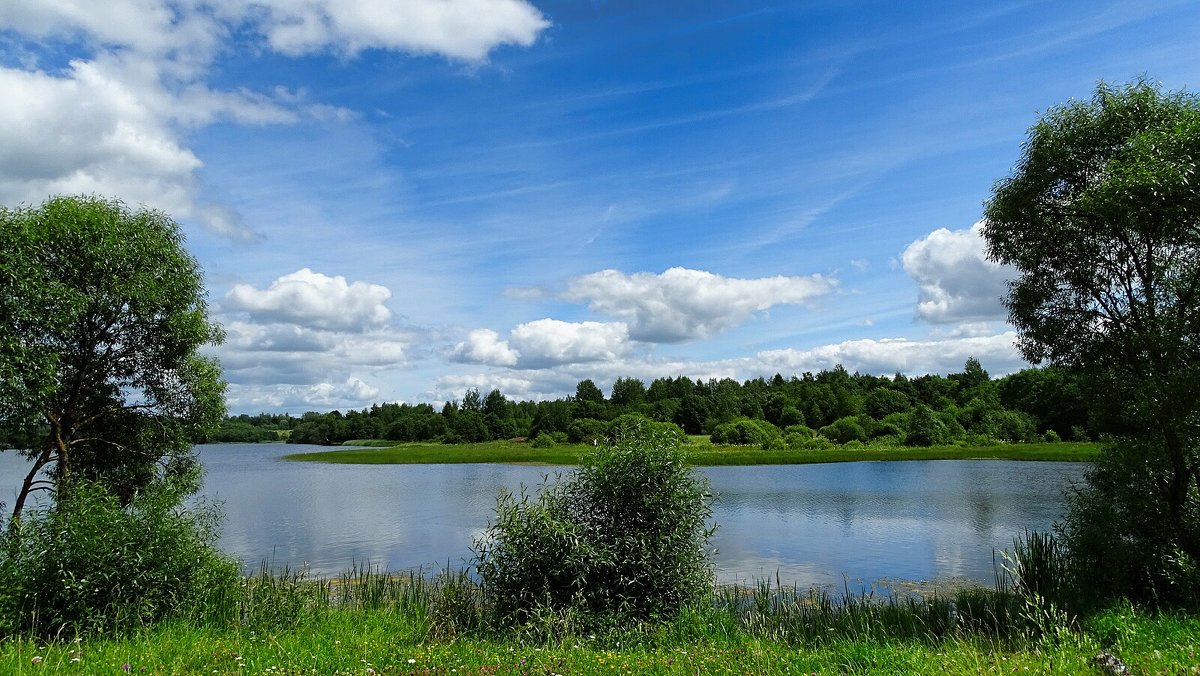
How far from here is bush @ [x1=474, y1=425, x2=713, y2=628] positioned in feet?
42.4

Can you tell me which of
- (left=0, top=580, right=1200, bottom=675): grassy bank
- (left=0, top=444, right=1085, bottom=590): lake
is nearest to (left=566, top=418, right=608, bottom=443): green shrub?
(left=0, top=444, right=1085, bottom=590): lake

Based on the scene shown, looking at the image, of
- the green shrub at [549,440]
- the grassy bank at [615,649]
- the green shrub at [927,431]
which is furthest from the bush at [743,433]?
the grassy bank at [615,649]

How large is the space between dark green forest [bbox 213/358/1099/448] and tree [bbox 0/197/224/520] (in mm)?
60526

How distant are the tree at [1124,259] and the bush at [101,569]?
1773cm

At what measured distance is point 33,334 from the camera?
13000 mm

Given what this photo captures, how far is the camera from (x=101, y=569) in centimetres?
1158

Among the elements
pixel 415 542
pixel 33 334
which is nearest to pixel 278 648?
pixel 33 334

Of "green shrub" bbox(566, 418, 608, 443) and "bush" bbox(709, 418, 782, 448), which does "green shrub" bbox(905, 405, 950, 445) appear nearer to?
"bush" bbox(709, 418, 782, 448)

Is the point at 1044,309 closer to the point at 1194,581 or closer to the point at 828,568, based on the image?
the point at 1194,581

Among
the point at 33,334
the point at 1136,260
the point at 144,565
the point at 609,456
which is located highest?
the point at 1136,260

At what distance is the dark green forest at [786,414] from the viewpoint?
9388 cm

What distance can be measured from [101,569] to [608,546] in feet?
28.5

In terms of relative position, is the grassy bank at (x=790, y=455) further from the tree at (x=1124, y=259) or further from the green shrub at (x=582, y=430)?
the tree at (x=1124, y=259)

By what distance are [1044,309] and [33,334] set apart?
68.9 feet
